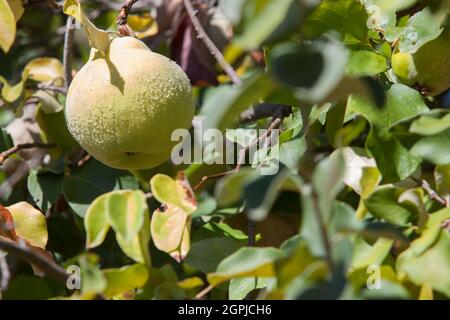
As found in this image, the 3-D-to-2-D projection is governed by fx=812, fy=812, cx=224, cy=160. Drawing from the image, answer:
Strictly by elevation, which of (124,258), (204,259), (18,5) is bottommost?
(124,258)

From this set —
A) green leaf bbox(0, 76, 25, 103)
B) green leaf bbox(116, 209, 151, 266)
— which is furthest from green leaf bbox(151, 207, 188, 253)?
green leaf bbox(0, 76, 25, 103)

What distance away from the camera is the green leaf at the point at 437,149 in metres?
0.94

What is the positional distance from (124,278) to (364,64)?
49cm

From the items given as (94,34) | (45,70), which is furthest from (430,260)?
(45,70)

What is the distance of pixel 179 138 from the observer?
1.11 meters

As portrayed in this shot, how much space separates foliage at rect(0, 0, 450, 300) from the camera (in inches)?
26.3

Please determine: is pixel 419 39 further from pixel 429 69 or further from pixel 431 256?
pixel 431 256

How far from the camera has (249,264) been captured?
2.66 feet

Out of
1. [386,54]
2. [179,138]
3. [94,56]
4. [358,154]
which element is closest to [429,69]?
[386,54]

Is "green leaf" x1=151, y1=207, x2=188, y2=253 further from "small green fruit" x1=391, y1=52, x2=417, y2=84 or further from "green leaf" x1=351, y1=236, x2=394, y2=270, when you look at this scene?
"small green fruit" x1=391, y1=52, x2=417, y2=84

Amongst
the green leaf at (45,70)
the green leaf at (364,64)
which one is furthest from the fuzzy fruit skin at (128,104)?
the green leaf at (45,70)

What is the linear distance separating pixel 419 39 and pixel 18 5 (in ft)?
2.18

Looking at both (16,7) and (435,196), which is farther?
(16,7)

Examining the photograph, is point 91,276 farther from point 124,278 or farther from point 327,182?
point 327,182
